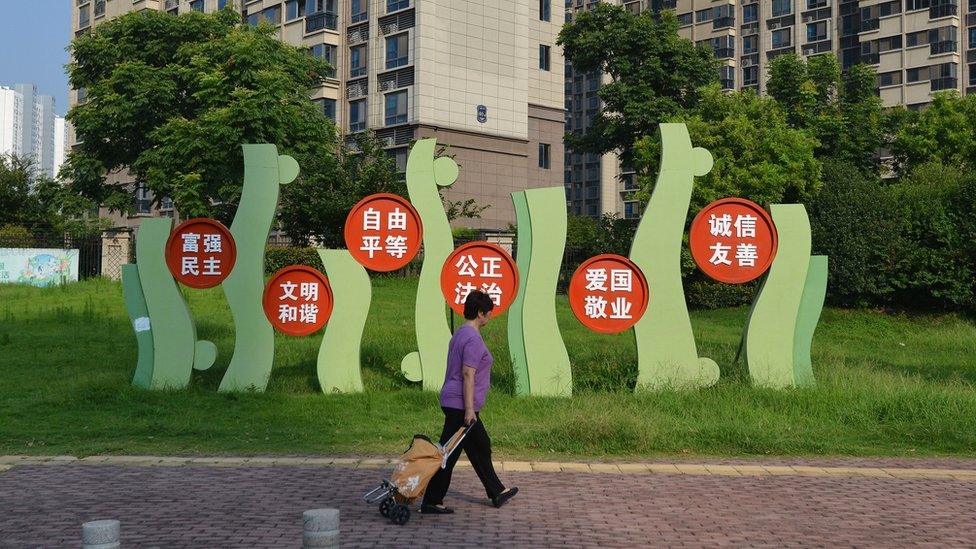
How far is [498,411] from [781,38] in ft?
185

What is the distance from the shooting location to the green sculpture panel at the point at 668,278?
1280cm

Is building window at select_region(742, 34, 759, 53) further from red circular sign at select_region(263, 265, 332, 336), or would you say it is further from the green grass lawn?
red circular sign at select_region(263, 265, 332, 336)

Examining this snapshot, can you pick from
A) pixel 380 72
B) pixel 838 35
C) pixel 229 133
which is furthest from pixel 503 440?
pixel 838 35

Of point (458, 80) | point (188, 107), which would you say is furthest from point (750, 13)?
point (188, 107)

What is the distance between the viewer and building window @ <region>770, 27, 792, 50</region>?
61.5 m

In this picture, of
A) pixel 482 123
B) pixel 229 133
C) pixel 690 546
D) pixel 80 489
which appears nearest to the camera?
pixel 690 546

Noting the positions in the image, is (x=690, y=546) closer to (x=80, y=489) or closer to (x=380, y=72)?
(x=80, y=489)

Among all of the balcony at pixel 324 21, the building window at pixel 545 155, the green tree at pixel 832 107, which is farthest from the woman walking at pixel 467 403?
the balcony at pixel 324 21

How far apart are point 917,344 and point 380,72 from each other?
29.3 m

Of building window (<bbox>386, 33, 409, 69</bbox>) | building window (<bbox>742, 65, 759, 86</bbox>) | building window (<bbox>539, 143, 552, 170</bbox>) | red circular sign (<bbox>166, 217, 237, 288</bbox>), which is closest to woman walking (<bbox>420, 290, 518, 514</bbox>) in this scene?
red circular sign (<bbox>166, 217, 237, 288</bbox>)

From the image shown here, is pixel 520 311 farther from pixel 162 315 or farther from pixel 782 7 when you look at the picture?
pixel 782 7

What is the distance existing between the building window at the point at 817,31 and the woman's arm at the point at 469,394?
58.6 meters

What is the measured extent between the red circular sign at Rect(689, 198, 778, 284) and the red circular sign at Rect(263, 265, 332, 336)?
5229 mm

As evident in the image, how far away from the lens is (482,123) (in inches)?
1692
